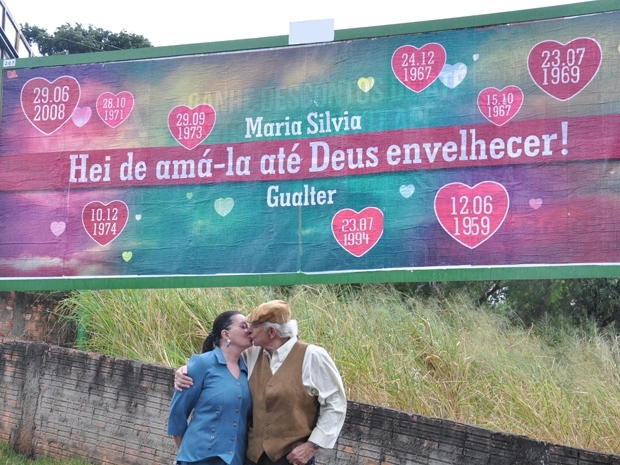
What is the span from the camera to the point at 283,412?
198 inches

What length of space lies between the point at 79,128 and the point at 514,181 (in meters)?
3.94

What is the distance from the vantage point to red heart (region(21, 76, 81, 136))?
8.62 m

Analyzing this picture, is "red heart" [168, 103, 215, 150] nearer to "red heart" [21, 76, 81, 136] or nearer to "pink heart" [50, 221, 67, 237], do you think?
"red heart" [21, 76, 81, 136]

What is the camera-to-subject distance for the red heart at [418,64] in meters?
7.55

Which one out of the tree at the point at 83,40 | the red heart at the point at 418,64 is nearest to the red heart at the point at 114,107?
the red heart at the point at 418,64

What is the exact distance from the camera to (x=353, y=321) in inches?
350

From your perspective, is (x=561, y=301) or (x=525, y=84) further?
(x=561, y=301)

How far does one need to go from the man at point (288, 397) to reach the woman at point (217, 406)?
7 centimetres

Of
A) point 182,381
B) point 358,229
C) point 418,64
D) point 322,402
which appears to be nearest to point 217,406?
point 182,381

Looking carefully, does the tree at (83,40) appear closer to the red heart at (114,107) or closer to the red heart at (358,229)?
the red heart at (114,107)

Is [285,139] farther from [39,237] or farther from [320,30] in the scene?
[39,237]

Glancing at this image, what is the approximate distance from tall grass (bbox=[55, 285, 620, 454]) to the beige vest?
2539mm

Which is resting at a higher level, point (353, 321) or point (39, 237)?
point (39, 237)

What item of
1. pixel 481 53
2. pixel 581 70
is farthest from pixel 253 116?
pixel 581 70
